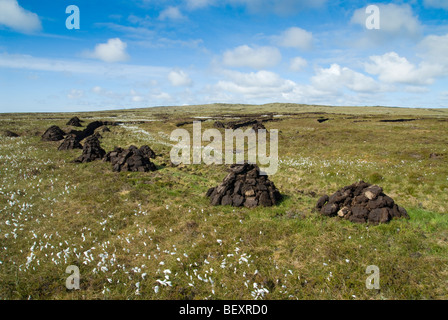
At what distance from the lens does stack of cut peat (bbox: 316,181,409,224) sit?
14641mm

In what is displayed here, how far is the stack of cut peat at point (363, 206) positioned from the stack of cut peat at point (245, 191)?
3721 mm

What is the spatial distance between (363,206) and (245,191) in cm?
812

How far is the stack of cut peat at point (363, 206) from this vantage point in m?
14.6

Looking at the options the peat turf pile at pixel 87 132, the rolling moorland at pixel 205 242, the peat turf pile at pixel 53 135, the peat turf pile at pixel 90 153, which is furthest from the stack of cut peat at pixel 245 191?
the peat turf pile at pixel 87 132

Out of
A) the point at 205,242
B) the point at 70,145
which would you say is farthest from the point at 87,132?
the point at 205,242

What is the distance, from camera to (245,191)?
19.0 metres

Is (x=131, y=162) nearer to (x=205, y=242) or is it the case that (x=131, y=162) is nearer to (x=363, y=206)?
(x=205, y=242)
